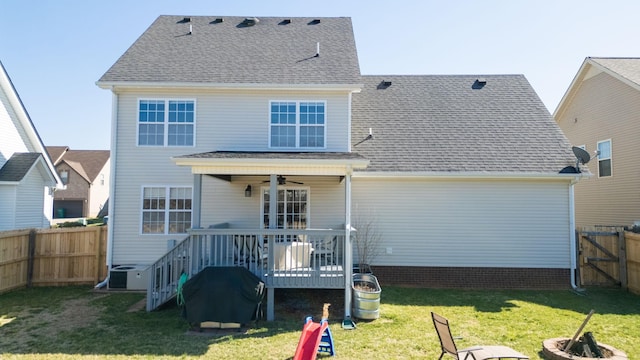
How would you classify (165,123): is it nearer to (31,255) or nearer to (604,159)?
(31,255)

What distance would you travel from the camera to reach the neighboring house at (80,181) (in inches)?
1433

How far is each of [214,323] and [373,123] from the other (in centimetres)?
831

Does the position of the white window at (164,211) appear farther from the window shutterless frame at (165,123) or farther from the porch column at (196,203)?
the porch column at (196,203)

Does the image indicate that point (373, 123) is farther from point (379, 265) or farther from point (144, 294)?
point (144, 294)

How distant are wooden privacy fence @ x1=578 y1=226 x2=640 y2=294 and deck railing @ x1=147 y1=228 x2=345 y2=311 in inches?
321

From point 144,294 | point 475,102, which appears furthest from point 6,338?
point 475,102

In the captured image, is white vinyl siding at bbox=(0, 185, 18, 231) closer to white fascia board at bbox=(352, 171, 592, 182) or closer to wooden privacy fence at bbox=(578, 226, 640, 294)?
white fascia board at bbox=(352, 171, 592, 182)

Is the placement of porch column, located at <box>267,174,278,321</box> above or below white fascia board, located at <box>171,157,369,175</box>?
below

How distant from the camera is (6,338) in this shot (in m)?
6.57

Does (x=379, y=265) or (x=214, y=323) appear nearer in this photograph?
(x=214, y=323)

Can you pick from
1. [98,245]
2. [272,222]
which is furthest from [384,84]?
[98,245]

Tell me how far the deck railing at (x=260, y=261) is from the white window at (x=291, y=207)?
2.44m

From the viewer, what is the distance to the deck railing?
7824 mm

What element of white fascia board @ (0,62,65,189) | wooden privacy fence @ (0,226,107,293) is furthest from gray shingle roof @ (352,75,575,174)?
white fascia board @ (0,62,65,189)
